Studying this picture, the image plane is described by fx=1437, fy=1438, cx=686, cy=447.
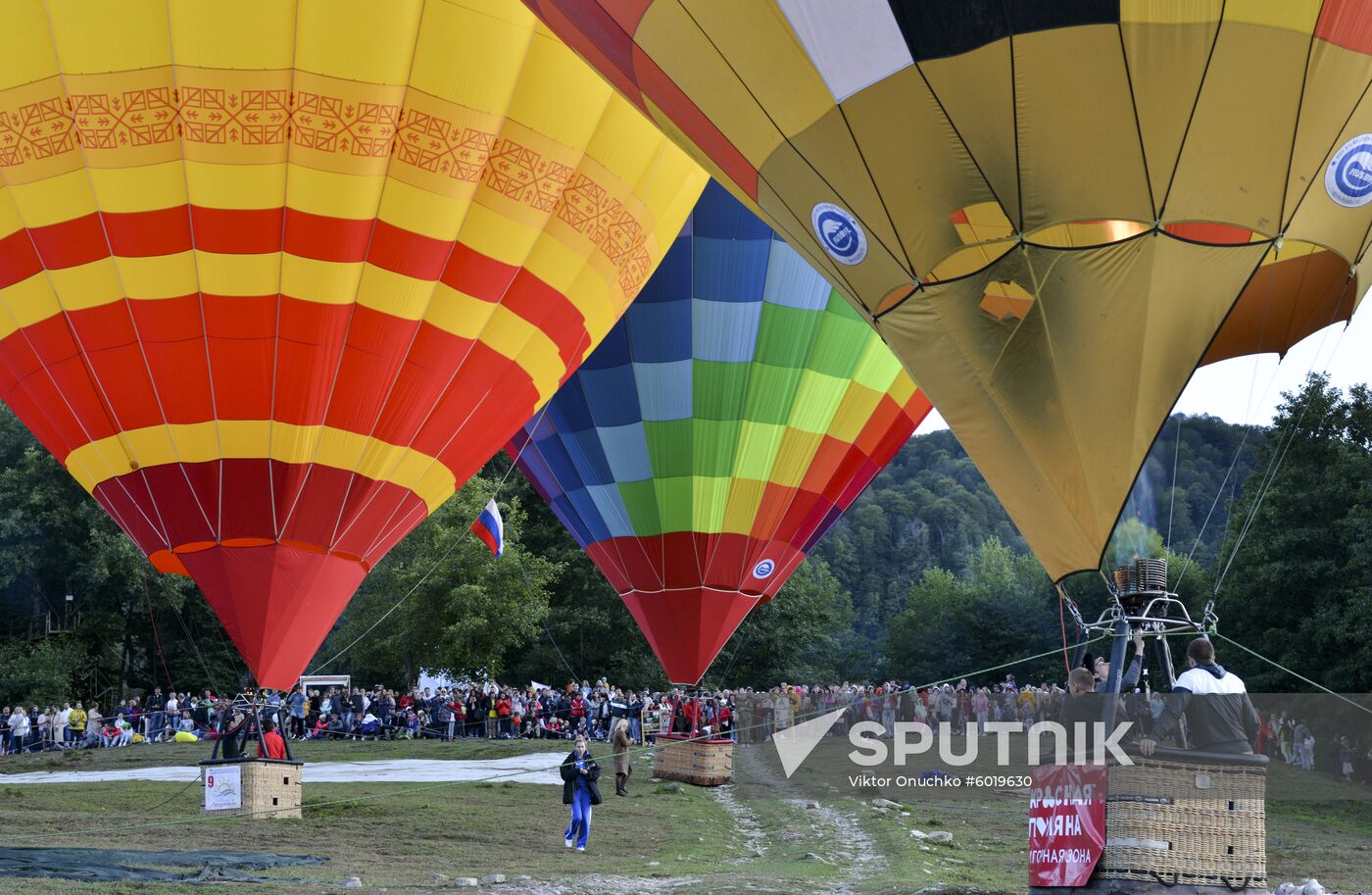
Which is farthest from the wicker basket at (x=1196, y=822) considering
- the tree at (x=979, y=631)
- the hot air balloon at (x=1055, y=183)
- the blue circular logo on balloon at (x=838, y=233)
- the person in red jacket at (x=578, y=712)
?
the tree at (x=979, y=631)

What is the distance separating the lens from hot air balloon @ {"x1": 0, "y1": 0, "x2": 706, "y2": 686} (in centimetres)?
1087

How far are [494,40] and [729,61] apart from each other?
4255 mm

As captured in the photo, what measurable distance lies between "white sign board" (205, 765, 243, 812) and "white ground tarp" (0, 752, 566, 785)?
3.96 metres

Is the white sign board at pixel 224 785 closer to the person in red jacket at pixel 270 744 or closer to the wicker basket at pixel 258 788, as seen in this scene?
the wicker basket at pixel 258 788

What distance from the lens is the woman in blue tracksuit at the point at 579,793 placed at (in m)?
11.0

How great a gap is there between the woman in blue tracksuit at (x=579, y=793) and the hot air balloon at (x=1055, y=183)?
4.63 metres

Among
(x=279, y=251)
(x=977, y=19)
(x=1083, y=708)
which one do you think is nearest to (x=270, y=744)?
(x=279, y=251)

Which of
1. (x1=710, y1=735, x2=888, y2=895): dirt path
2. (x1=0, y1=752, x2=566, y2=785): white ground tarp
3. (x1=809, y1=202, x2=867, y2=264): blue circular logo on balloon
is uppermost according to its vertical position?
(x1=809, y1=202, x2=867, y2=264): blue circular logo on balloon

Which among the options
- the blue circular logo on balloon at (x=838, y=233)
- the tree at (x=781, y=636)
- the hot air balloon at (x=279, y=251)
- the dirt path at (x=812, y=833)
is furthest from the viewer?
the tree at (x=781, y=636)

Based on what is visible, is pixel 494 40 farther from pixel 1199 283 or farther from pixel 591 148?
pixel 1199 283

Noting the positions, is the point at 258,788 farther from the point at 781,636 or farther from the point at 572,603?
the point at 781,636

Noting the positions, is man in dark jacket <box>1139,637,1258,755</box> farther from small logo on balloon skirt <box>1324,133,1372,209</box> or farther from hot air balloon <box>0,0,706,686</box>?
hot air balloon <box>0,0,706,686</box>

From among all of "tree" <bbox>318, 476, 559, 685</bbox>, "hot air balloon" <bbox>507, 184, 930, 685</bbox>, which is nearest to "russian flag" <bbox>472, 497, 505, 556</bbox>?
"hot air balloon" <bbox>507, 184, 930, 685</bbox>

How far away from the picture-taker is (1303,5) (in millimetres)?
6492
